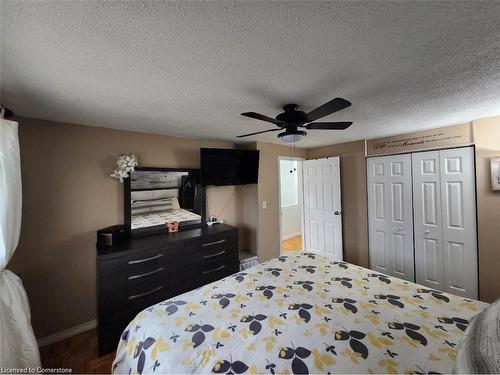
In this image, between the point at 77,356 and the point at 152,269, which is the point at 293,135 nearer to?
the point at 152,269

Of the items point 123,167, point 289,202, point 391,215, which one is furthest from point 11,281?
point 289,202

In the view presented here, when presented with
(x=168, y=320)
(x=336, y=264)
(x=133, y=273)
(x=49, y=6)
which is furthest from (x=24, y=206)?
(x=336, y=264)

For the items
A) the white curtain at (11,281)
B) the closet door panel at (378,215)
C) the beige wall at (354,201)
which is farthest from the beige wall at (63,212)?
the closet door panel at (378,215)

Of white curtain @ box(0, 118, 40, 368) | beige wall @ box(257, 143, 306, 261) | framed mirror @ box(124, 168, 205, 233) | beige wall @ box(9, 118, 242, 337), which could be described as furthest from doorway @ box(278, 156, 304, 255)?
white curtain @ box(0, 118, 40, 368)

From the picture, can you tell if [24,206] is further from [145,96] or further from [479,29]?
[479,29]

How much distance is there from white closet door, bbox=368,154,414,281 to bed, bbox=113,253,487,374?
1588mm

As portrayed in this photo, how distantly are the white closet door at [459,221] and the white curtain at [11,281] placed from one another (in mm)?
4176

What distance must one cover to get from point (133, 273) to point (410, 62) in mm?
2722

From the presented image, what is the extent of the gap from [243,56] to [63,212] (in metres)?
2.36

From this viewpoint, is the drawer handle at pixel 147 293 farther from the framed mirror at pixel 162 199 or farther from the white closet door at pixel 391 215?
the white closet door at pixel 391 215

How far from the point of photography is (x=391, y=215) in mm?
3008

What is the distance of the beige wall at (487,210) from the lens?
2.19m

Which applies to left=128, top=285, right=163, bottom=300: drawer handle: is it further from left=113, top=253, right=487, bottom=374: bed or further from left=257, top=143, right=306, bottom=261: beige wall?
left=257, top=143, right=306, bottom=261: beige wall

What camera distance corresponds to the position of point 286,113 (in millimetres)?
1649
